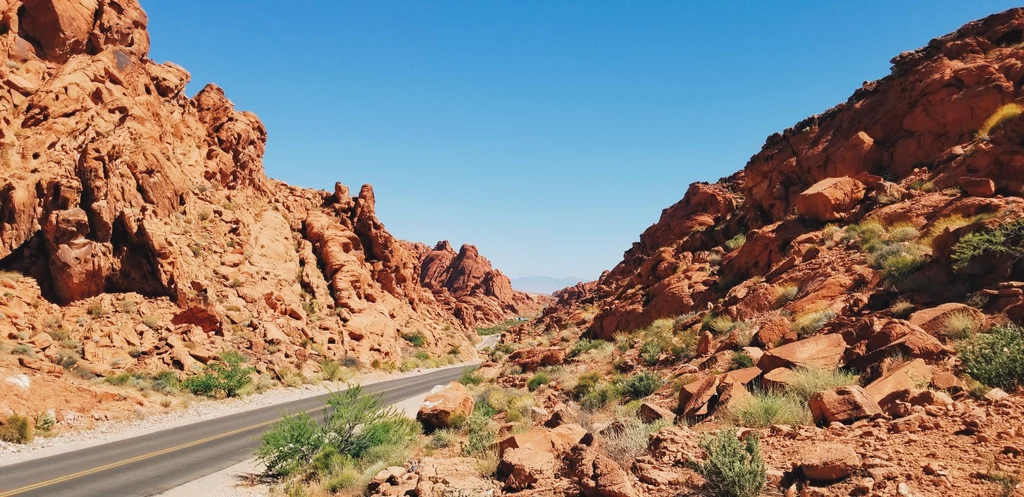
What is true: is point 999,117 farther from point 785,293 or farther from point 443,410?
point 443,410

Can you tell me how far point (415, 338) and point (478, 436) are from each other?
36.4 m

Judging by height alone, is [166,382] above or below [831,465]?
above

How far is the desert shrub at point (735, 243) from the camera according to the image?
22.2 m

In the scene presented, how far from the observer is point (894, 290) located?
995 centimetres

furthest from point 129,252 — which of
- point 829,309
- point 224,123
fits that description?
point 829,309

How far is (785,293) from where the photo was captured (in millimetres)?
14000

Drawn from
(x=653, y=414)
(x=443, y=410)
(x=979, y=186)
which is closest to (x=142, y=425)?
(x=443, y=410)

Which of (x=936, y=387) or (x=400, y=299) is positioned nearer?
(x=936, y=387)

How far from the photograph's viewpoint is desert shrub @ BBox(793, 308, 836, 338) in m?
10.2

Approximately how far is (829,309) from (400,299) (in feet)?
142

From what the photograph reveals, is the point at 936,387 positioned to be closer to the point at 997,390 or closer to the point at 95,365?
the point at 997,390

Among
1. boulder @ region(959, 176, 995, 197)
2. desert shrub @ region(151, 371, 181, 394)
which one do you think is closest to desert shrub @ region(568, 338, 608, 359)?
boulder @ region(959, 176, 995, 197)

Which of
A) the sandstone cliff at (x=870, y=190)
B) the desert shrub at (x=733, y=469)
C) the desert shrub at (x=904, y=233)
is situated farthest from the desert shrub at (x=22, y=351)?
the desert shrub at (x=904, y=233)

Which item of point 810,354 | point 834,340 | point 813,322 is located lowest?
point 810,354
